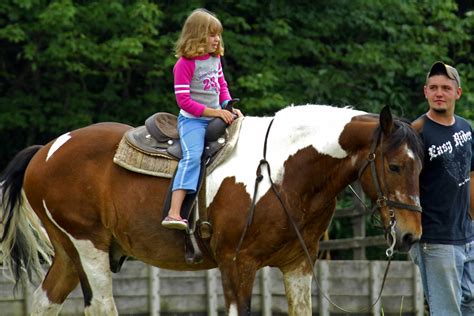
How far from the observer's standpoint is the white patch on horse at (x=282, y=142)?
7.41m

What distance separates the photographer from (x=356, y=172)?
735 cm

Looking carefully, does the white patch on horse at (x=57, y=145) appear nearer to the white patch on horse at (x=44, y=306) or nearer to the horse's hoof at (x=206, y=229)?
the white patch on horse at (x=44, y=306)

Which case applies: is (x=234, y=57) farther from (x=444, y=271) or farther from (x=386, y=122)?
(x=444, y=271)

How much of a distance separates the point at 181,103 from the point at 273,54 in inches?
343

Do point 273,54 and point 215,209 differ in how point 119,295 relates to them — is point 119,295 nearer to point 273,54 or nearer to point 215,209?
point 215,209

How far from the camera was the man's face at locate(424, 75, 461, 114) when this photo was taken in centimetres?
704

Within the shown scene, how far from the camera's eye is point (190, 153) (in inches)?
297

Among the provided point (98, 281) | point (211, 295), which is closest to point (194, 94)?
point (98, 281)

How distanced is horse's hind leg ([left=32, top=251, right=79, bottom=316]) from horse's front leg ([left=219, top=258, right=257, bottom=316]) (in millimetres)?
1417

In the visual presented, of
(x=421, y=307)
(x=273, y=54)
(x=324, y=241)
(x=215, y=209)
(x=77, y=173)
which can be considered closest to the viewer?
(x=215, y=209)

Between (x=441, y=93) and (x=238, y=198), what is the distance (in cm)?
142

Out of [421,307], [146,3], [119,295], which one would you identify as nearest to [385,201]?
[119,295]

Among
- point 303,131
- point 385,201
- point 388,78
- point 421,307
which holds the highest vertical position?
point 388,78

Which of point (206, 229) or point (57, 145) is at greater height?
point (57, 145)
